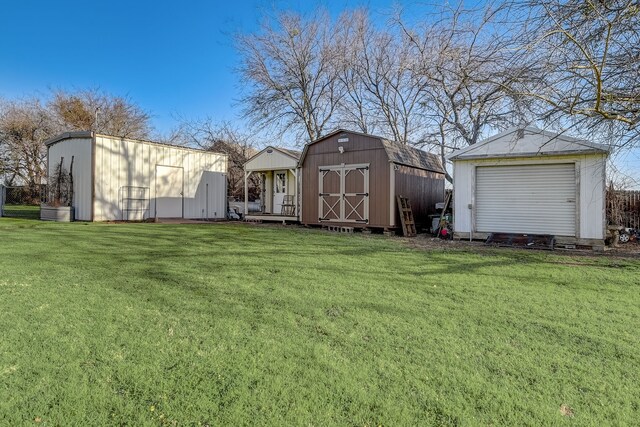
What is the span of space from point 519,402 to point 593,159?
8.19 m

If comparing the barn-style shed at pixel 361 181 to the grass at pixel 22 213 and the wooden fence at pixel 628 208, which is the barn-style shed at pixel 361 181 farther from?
the grass at pixel 22 213

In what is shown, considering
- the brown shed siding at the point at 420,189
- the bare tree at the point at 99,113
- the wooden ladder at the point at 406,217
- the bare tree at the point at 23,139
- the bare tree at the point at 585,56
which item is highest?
the bare tree at the point at 99,113

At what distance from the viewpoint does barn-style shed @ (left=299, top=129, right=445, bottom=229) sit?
10742 mm

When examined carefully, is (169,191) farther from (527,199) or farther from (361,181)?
(527,199)

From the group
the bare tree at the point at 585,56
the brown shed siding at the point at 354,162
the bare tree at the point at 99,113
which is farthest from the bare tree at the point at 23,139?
the bare tree at the point at 585,56

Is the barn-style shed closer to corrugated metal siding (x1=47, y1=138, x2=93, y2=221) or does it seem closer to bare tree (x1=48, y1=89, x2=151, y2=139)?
corrugated metal siding (x1=47, y1=138, x2=93, y2=221)

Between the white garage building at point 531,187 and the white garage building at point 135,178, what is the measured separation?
33.3 ft

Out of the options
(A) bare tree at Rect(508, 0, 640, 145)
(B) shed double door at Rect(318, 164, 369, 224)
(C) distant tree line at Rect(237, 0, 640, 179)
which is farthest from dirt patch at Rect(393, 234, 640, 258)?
(A) bare tree at Rect(508, 0, 640, 145)

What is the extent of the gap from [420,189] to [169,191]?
9.36 metres

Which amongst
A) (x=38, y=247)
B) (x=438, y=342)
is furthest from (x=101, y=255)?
(x=438, y=342)

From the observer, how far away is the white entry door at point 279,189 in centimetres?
1467

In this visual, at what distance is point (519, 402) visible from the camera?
6.40 feet

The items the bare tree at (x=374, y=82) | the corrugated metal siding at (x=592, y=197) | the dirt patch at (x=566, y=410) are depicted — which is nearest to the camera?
the dirt patch at (x=566, y=410)

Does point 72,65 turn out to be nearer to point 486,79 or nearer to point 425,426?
point 486,79
